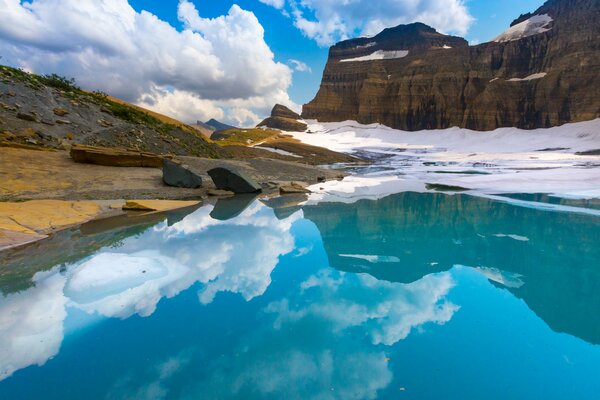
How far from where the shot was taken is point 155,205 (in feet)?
Result: 39.9

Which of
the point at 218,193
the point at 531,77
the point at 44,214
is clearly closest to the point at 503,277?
the point at 44,214

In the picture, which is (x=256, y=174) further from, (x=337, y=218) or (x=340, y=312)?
(x=340, y=312)

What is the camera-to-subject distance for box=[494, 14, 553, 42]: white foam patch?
8014 centimetres

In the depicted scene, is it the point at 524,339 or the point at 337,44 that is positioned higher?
the point at 337,44

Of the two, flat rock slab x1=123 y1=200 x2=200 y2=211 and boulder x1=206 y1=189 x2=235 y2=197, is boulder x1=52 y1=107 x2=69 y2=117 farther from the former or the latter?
flat rock slab x1=123 y1=200 x2=200 y2=211

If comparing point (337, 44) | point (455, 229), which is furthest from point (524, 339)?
point (337, 44)

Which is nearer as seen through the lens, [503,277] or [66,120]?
[503,277]

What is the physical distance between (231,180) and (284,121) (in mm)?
90279

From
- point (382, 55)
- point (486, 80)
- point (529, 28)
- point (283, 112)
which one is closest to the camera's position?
point (486, 80)

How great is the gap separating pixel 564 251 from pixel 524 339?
4.78 meters

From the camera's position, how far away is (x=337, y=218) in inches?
445

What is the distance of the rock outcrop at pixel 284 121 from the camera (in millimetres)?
101375

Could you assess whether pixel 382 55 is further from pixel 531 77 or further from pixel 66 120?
pixel 66 120

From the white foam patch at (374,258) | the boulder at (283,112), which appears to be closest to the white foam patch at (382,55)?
the boulder at (283,112)
